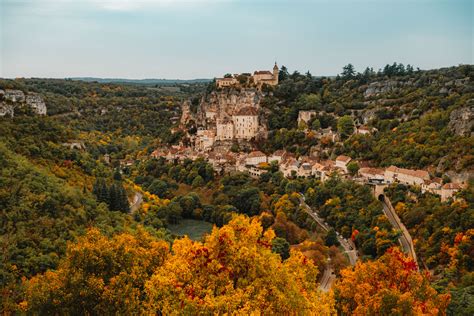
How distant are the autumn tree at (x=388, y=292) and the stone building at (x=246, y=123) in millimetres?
36701

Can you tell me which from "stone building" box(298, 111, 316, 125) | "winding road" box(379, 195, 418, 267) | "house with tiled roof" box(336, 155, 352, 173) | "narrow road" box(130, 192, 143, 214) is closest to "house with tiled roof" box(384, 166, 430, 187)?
"winding road" box(379, 195, 418, 267)

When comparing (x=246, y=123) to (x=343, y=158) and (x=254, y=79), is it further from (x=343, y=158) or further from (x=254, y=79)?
(x=343, y=158)

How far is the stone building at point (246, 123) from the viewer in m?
52.5

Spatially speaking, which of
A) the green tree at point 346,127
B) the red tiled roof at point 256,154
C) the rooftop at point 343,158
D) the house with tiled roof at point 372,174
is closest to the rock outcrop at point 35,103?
the red tiled roof at point 256,154

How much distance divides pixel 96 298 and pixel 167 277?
2732 mm

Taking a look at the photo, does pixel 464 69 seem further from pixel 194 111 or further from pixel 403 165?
pixel 194 111

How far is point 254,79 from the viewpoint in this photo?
2336 inches

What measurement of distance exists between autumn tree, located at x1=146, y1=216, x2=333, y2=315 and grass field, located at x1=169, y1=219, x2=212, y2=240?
25.0m

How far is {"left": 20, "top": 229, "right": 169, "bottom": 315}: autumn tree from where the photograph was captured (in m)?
9.87

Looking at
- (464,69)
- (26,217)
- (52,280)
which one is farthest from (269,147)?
(52,280)

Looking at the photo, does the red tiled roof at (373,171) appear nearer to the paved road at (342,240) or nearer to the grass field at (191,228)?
the paved road at (342,240)

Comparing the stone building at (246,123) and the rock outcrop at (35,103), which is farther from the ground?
the rock outcrop at (35,103)

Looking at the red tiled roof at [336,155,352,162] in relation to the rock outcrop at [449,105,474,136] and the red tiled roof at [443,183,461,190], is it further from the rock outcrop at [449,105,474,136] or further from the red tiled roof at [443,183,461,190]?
the red tiled roof at [443,183,461,190]

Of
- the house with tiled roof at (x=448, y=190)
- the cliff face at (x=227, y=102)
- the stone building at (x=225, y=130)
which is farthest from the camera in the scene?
the cliff face at (x=227, y=102)
